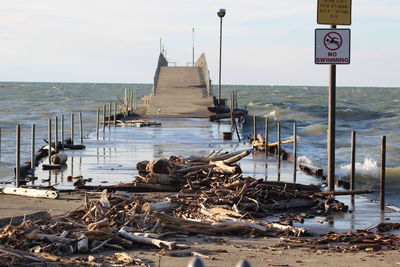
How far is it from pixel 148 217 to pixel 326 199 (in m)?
4.36

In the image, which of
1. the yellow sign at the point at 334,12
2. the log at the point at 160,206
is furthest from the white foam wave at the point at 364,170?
the log at the point at 160,206

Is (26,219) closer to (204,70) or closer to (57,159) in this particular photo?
(57,159)

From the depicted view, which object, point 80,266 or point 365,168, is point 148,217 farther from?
point 365,168

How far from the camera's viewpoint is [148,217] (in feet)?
35.5

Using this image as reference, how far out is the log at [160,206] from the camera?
37.2ft

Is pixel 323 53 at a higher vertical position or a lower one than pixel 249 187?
higher

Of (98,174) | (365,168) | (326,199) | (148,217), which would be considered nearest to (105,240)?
(148,217)

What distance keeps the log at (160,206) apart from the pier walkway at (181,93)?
32.3 m

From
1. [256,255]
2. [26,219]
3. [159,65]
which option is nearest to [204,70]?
[159,65]

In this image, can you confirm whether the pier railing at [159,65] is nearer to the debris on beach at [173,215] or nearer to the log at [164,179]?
the log at [164,179]

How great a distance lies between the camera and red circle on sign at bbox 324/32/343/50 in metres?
13.5

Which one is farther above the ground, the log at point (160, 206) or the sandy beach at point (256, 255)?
the log at point (160, 206)

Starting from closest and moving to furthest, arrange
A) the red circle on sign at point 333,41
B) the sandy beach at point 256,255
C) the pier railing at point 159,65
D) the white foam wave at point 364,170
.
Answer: the sandy beach at point 256,255, the red circle on sign at point 333,41, the white foam wave at point 364,170, the pier railing at point 159,65

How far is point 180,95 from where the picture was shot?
51.3 m
